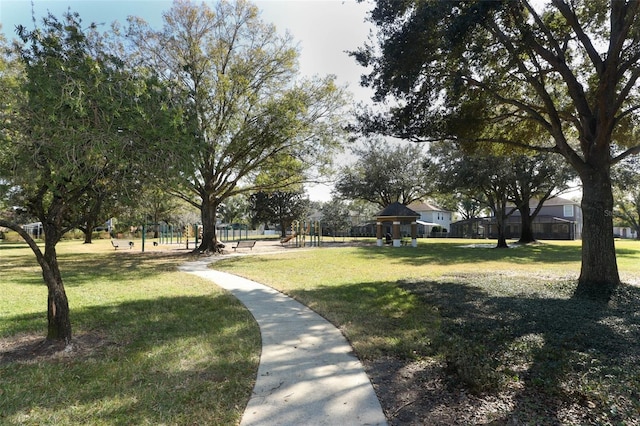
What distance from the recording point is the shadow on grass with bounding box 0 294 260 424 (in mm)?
3293

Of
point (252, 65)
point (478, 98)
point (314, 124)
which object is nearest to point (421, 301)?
point (478, 98)

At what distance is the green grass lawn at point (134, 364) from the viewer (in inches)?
131

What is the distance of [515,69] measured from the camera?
10.4m

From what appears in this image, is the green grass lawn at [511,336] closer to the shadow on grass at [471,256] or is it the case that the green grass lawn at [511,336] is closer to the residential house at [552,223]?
the shadow on grass at [471,256]

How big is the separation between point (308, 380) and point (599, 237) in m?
8.39

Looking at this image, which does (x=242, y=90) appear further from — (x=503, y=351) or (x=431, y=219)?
(x=431, y=219)

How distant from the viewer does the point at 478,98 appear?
1086 centimetres

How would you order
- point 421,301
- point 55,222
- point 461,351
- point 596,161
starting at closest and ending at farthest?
point 461,351 → point 55,222 → point 421,301 → point 596,161

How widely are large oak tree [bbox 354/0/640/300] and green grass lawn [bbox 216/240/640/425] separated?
6.46 feet

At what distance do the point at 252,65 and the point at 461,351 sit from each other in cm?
1870

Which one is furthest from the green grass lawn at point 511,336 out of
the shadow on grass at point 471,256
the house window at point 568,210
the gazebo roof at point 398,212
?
the house window at point 568,210

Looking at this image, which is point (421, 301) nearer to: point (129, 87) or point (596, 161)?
point (596, 161)

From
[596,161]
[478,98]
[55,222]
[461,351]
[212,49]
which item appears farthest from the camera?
[212,49]

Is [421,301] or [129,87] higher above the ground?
[129,87]
